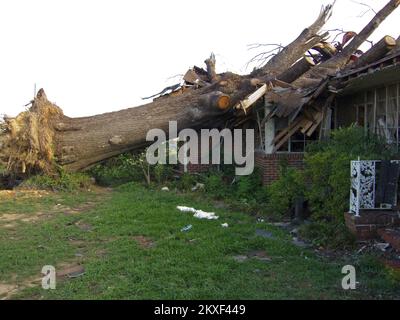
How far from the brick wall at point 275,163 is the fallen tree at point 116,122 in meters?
1.83

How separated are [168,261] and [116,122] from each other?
9.26 meters

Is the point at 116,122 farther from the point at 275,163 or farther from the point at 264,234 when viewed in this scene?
the point at 264,234

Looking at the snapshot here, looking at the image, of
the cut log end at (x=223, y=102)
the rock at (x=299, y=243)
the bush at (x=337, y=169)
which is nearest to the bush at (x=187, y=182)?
the cut log end at (x=223, y=102)

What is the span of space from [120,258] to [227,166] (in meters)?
8.29

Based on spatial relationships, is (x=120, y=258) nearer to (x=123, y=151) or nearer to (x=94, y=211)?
(x=94, y=211)

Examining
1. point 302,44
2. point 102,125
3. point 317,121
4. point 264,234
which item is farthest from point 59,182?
point 302,44

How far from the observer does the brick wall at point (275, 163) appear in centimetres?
1221

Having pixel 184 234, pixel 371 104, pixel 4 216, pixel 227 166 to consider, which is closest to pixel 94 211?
pixel 4 216

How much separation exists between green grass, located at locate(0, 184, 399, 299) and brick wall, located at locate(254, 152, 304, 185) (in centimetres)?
256

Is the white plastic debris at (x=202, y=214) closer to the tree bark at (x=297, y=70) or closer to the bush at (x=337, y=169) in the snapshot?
the bush at (x=337, y=169)

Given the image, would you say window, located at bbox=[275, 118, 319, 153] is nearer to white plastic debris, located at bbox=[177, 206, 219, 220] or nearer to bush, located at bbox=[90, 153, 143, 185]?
white plastic debris, located at bbox=[177, 206, 219, 220]

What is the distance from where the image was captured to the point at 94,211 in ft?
34.1

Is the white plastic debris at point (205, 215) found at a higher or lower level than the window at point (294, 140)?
lower

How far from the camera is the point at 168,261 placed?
243 inches
